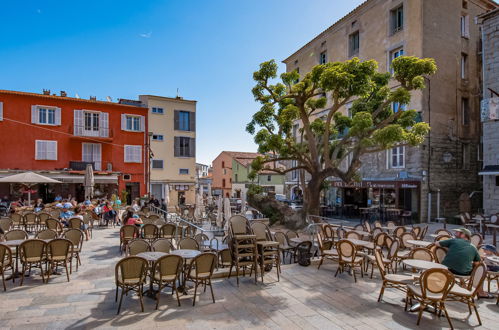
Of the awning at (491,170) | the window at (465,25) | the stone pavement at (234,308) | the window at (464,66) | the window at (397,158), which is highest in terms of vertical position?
the window at (465,25)

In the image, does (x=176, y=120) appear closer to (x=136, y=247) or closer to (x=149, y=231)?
(x=149, y=231)

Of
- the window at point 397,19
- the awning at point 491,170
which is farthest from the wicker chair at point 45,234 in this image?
the window at point 397,19

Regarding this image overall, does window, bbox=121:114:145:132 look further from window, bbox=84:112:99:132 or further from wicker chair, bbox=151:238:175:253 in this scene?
wicker chair, bbox=151:238:175:253

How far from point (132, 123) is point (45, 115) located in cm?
622

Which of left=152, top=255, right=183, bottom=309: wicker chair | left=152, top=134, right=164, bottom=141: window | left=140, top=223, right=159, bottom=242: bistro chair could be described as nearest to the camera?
left=152, top=255, right=183, bottom=309: wicker chair

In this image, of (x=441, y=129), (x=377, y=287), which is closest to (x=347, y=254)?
(x=377, y=287)

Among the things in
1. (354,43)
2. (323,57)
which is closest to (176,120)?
(323,57)

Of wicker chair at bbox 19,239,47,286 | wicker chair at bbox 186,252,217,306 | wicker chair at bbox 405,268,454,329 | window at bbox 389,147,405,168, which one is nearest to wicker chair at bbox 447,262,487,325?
wicker chair at bbox 405,268,454,329

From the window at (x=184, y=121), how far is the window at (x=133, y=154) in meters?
5.57

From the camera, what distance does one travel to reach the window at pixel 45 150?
2392 centimetres

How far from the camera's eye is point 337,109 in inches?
572

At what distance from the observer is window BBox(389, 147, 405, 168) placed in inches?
797

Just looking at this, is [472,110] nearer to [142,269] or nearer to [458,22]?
[458,22]

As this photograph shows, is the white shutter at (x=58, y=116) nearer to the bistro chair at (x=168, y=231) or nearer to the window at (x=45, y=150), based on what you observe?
the window at (x=45, y=150)
